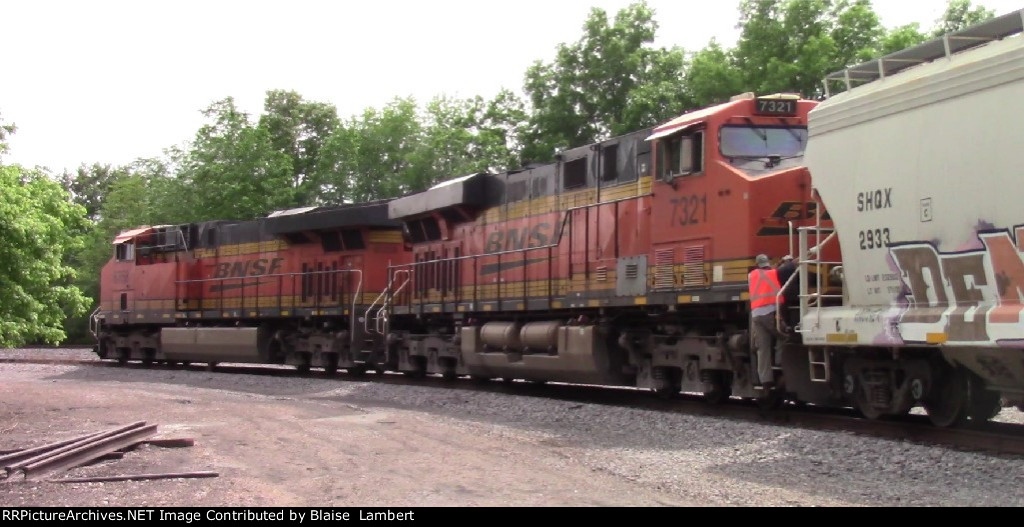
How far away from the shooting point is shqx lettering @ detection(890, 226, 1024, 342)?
891cm

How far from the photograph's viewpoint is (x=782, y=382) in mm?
12203

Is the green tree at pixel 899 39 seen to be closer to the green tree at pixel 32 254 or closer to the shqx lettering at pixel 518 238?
the shqx lettering at pixel 518 238

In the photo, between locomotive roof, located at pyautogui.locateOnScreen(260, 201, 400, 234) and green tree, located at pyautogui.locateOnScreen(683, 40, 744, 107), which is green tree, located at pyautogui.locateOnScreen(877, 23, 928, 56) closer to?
green tree, located at pyautogui.locateOnScreen(683, 40, 744, 107)

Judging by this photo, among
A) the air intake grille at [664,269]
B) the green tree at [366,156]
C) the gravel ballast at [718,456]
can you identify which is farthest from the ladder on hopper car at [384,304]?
the green tree at [366,156]

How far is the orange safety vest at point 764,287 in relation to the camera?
11.7 meters

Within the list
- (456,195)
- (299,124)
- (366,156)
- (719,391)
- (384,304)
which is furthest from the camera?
(299,124)

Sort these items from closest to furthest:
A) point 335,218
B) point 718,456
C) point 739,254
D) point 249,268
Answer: point 718,456
point 739,254
point 335,218
point 249,268

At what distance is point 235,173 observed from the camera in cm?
5172

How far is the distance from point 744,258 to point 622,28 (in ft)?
112

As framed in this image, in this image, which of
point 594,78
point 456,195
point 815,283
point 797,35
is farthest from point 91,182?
point 815,283

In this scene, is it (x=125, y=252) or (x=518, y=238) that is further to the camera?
(x=125, y=252)

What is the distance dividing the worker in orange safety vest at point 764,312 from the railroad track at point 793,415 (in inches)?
26.0

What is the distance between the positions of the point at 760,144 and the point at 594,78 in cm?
3218

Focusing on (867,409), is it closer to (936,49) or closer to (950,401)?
(950,401)
